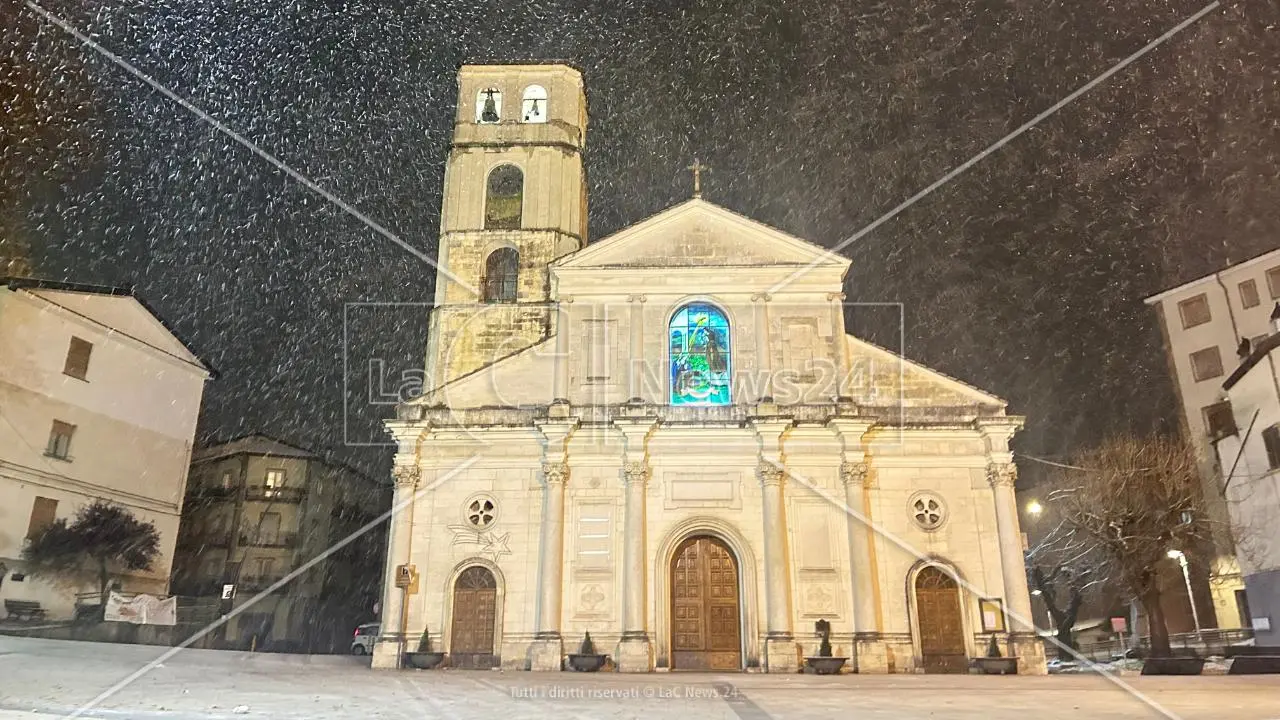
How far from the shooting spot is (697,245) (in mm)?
24297

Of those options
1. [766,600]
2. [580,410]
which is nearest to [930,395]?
[766,600]

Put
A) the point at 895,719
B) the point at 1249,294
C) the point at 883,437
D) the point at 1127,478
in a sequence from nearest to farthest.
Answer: the point at 895,719, the point at 883,437, the point at 1127,478, the point at 1249,294

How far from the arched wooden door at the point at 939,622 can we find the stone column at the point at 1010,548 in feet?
3.92

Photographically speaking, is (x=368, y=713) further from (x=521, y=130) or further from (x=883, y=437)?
(x=521, y=130)

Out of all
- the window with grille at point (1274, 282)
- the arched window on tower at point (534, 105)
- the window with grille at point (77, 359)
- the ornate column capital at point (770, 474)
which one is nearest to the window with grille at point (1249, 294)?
the window with grille at point (1274, 282)

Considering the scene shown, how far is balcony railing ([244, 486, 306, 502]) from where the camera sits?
43.0m

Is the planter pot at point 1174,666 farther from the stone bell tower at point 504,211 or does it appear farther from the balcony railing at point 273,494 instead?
the balcony railing at point 273,494

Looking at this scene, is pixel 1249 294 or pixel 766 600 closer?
pixel 766 600

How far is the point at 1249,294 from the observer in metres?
35.4

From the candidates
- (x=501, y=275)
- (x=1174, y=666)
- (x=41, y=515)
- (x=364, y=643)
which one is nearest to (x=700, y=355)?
(x=501, y=275)

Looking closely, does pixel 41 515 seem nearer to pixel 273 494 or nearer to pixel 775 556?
pixel 273 494

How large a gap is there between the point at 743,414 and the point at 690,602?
16.9 feet

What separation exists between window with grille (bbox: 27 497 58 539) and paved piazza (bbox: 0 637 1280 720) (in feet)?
30.8

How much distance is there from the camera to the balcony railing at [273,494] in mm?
42969
